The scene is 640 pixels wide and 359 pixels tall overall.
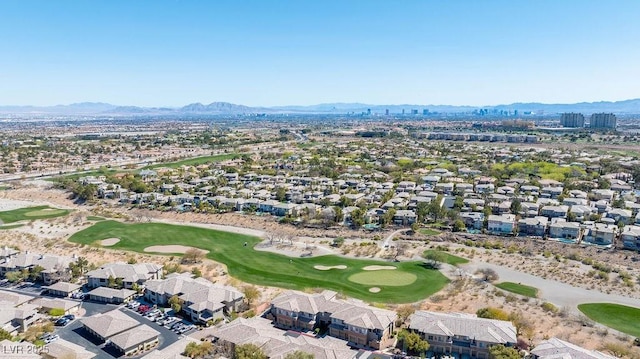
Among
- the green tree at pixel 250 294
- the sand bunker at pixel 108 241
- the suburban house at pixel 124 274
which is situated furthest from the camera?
the sand bunker at pixel 108 241

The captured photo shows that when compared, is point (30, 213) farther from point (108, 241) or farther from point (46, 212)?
point (108, 241)

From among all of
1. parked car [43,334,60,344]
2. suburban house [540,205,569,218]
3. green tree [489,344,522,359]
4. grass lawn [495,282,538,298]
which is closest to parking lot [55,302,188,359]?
parked car [43,334,60,344]

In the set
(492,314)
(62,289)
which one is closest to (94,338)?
(62,289)

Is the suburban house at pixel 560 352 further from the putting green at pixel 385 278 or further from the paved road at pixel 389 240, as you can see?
the paved road at pixel 389 240

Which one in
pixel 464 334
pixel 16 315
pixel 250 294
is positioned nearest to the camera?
pixel 464 334

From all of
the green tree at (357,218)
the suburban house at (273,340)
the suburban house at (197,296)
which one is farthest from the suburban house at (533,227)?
the suburban house at (197,296)

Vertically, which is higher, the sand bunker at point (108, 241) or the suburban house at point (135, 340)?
the suburban house at point (135, 340)
